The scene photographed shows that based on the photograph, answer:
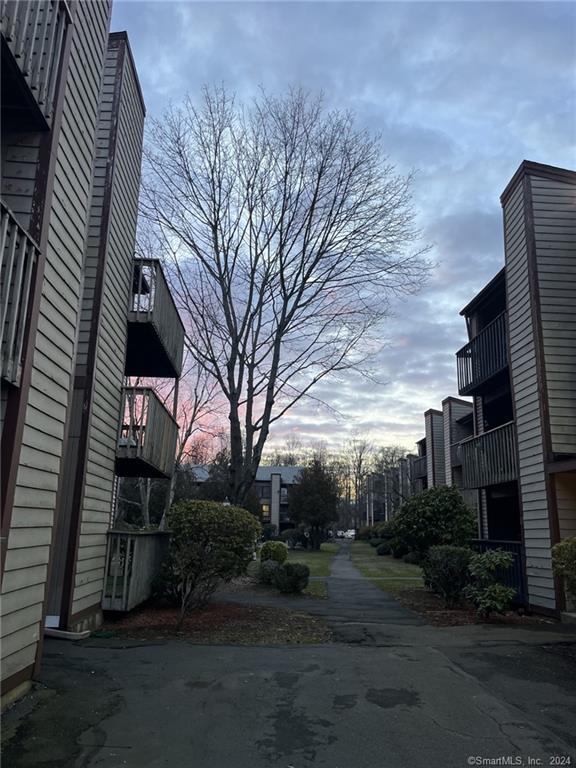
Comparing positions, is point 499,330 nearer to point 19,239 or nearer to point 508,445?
point 508,445

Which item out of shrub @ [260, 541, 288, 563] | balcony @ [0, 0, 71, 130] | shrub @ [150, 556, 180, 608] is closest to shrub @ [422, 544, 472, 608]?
shrub @ [150, 556, 180, 608]

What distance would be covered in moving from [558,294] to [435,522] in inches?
248

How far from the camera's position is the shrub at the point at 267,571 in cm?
1578

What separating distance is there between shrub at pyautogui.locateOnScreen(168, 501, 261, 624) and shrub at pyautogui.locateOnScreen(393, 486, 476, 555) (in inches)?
239

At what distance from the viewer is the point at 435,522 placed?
48.0ft

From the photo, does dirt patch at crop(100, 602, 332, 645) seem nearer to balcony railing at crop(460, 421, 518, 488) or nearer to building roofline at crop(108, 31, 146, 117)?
balcony railing at crop(460, 421, 518, 488)

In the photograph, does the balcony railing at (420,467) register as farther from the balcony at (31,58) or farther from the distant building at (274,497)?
the balcony at (31,58)

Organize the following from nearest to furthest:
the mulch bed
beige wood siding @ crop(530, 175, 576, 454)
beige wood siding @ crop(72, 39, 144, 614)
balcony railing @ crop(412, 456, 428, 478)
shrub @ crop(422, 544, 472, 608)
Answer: beige wood siding @ crop(72, 39, 144, 614) → the mulch bed → beige wood siding @ crop(530, 175, 576, 454) → shrub @ crop(422, 544, 472, 608) → balcony railing @ crop(412, 456, 428, 478)

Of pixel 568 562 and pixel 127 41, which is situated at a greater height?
pixel 127 41

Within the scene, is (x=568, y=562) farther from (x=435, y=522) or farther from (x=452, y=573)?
(x=435, y=522)

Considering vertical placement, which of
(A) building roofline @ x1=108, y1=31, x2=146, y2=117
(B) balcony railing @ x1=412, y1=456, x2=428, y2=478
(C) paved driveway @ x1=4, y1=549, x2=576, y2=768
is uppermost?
(A) building roofline @ x1=108, y1=31, x2=146, y2=117

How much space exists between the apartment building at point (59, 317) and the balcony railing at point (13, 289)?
0.01 meters

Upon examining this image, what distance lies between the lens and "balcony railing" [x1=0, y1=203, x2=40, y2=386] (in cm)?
481

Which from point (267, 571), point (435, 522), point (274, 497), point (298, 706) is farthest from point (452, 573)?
point (274, 497)
